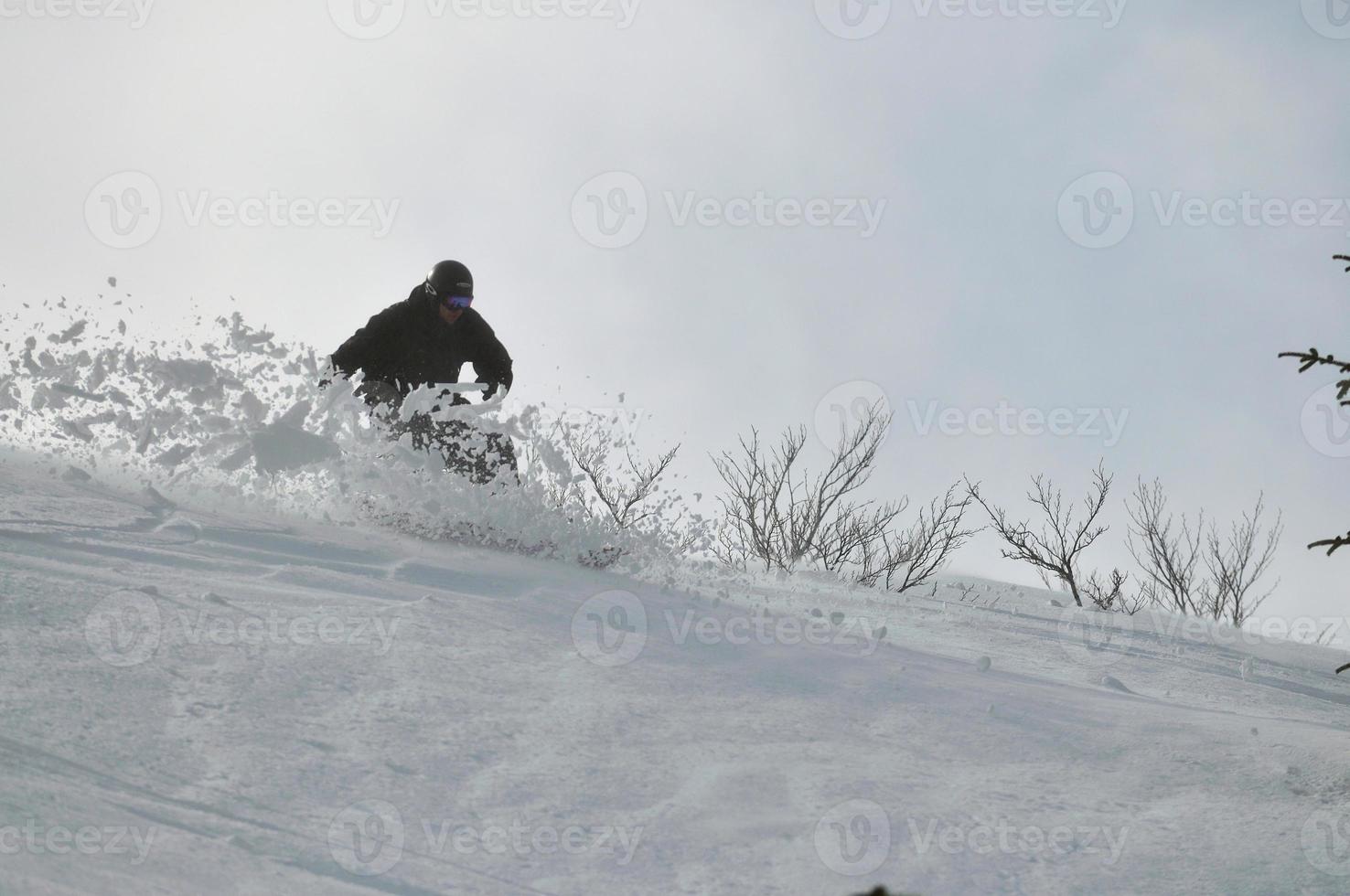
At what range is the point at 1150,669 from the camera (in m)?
4.71

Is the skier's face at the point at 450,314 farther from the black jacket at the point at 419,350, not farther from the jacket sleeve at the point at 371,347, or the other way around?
the jacket sleeve at the point at 371,347

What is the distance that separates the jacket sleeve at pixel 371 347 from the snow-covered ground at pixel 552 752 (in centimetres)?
216

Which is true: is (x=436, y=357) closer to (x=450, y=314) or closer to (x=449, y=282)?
(x=450, y=314)

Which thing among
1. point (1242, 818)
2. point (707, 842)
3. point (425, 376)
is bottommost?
point (707, 842)

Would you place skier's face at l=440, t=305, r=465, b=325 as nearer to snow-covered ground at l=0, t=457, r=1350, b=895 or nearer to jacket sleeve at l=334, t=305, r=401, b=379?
jacket sleeve at l=334, t=305, r=401, b=379

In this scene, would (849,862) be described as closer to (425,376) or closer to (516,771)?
(516,771)

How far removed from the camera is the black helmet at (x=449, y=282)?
651cm

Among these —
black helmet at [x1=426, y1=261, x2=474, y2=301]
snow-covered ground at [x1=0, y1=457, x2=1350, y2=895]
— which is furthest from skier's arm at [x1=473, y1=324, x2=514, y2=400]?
snow-covered ground at [x1=0, y1=457, x2=1350, y2=895]

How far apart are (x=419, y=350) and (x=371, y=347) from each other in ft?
0.98

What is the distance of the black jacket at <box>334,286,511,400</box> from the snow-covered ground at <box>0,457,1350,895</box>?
2232 mm

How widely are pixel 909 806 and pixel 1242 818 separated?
861mm

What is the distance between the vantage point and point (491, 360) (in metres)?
6.88

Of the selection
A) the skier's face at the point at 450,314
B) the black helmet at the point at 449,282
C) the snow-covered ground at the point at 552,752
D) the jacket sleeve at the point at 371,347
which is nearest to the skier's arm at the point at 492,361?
the skier's face at the point at 450,314

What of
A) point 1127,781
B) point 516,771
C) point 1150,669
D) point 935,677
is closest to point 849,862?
point 516,771
